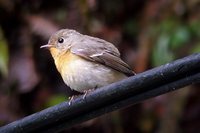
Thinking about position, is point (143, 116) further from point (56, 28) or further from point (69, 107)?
point (69, 107)

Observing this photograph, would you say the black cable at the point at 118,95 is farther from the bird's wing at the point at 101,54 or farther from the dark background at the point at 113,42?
the dark background at the point at 113,42

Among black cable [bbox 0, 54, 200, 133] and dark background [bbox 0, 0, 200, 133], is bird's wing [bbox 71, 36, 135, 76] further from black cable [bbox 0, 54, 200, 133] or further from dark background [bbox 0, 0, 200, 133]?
black cable [bbox 0, 54, 200, 133]

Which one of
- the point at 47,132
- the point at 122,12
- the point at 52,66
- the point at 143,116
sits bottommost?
the point at 143,116

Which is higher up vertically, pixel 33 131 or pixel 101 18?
pixel 33 131

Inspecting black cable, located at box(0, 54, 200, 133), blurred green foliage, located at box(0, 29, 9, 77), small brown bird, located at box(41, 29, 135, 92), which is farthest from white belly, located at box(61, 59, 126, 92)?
black cable, located at box(0, 54, 200, 133)

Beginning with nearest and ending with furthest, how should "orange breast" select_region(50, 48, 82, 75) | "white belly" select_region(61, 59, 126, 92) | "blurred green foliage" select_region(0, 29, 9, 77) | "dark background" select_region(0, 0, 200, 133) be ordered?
"white belly" select_region(61, 59, 126, 92)
"orange breast" select_region(50, 48, 82, 75)
"blurred green foliage" select_region(0, 29, 9, 77)
"dark background" select_region(0, 0, 200, 133)

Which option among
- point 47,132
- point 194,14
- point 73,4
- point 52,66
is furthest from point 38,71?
point 47,132
